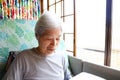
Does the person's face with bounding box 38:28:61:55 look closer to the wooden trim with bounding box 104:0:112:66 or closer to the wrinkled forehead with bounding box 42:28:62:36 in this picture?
the wrinkled forehead with bounding box 42:28:62:36

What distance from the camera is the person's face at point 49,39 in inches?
38.9

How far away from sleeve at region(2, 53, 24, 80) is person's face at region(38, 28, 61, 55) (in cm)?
20

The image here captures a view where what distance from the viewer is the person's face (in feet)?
3.24

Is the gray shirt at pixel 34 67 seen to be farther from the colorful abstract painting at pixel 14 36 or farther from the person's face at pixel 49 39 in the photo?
the colorful abstract painting at pixel 14 36

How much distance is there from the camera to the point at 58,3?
2451 millimetres

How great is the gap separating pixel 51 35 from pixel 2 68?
0.60 m

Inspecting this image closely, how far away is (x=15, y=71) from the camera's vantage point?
951 mm

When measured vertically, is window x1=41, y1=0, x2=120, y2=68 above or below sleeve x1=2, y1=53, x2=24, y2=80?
above

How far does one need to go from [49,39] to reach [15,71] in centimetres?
33

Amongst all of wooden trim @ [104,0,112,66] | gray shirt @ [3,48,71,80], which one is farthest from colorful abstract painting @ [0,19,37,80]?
wooden trim @ [104,0,112,66]

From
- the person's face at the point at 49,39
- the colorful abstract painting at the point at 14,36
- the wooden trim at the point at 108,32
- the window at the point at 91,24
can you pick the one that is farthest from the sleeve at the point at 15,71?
the window at the point at 91,24

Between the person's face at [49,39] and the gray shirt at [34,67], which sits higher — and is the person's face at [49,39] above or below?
above

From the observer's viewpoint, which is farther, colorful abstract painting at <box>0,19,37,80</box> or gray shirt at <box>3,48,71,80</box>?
colorful abstract painting at <box>0,19,37,80</box>

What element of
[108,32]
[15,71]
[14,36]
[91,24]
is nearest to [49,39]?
[15,71]
